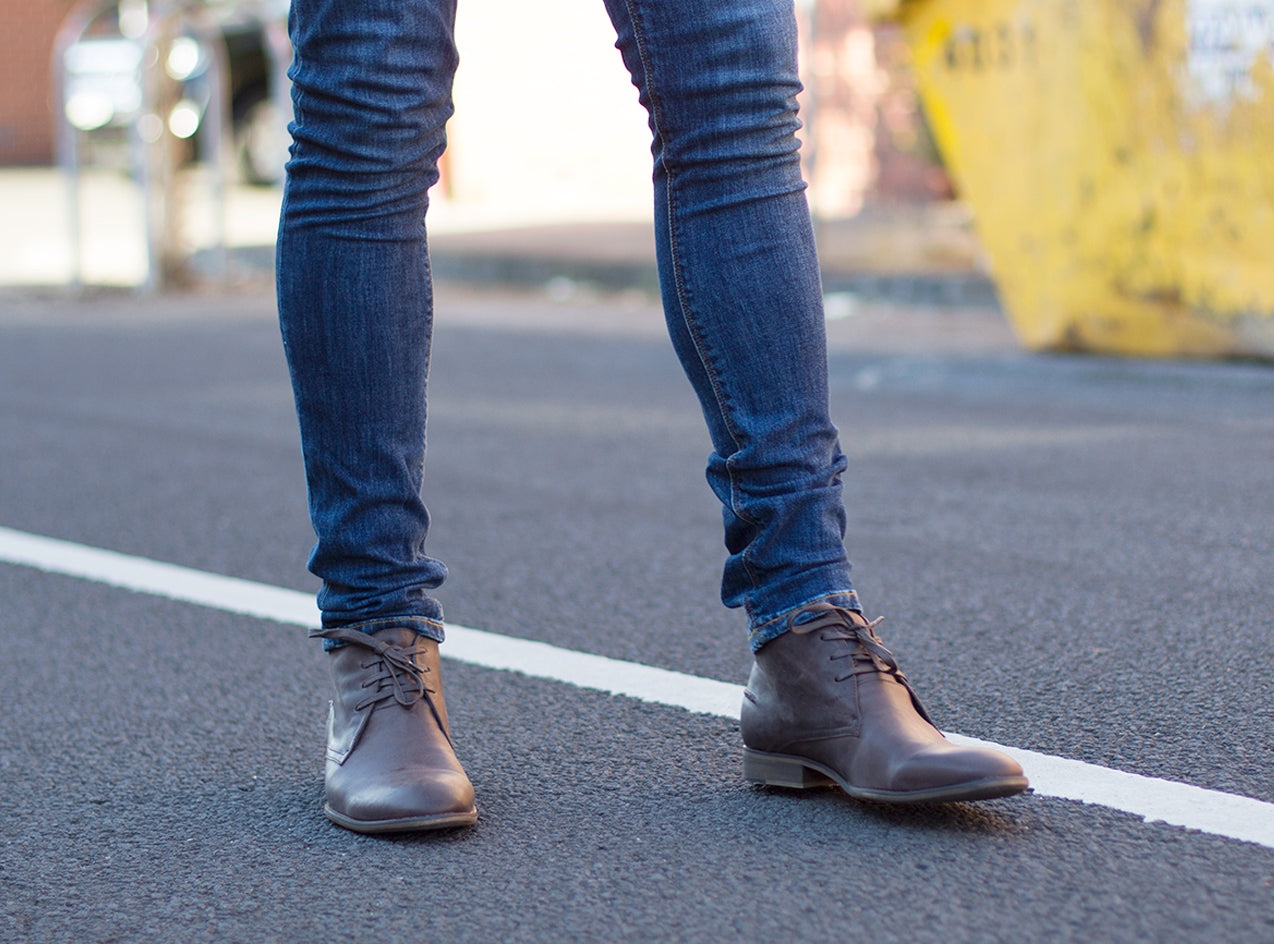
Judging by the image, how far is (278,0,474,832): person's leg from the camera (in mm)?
1705

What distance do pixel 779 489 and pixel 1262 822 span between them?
1.81 feet

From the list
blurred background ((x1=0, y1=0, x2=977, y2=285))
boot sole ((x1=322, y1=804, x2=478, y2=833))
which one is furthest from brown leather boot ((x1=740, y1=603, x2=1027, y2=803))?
blurred background ((x1=0, y1=0, x2=977, y2=285))

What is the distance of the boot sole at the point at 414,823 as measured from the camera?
1.63 meters

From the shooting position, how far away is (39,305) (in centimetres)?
812

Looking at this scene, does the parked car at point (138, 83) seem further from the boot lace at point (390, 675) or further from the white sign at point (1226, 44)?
the boot lace at point (390, 675)

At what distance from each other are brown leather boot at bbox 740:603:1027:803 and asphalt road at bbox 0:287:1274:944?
0.04 meters

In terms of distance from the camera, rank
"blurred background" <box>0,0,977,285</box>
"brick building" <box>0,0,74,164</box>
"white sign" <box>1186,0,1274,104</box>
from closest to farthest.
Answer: "white sign" <box>1186,0,1274,104</box> → "blurred background" <box>0,0,977,285</box> → "brick building" <box>0,0,74,164</box>

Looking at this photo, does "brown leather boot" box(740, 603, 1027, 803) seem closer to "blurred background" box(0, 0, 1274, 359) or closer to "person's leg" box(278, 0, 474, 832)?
"person's leg" box(278, 0, 474, 832)

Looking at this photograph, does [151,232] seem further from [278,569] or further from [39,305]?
[278,569]

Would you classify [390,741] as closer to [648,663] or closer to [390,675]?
[390,675]

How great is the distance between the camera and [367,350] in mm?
1748

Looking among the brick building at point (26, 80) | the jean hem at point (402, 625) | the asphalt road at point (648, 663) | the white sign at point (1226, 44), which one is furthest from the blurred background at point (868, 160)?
the jean hem at point (402, 625)

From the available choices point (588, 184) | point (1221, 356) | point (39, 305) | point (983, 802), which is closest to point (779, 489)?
point (983, 802)

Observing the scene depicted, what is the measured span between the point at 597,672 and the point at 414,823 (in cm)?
61
